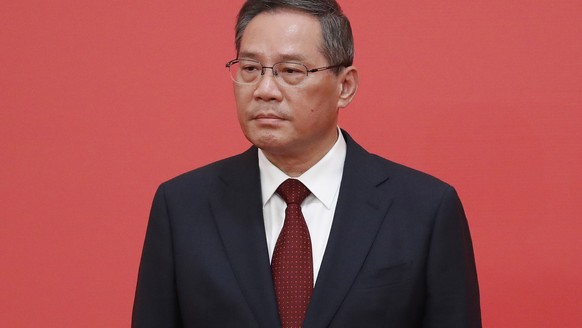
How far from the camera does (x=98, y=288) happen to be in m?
2.66

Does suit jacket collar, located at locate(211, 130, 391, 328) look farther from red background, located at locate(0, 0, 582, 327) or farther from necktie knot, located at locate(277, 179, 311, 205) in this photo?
red background, located at locate(0, 0, 582, 327)

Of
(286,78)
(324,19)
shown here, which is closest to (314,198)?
(286,78)

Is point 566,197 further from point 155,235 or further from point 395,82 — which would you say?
point 155,235

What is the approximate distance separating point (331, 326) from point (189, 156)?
3.06ft

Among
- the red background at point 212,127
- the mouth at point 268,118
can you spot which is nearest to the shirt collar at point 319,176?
the mouth at point 268,118

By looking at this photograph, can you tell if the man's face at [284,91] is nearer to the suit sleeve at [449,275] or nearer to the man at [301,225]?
the man at [301,225]

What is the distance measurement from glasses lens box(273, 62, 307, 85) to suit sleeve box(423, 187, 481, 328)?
367 millimetres

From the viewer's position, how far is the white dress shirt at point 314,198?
1914mm

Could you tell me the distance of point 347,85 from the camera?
2.00 metres

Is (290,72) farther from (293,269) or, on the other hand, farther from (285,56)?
(293,269)

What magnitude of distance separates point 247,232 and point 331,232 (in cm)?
16

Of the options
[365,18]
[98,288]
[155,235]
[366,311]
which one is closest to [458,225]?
[366,311]

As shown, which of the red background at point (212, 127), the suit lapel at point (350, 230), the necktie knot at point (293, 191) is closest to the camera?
the suit lapel at point (350, 230)

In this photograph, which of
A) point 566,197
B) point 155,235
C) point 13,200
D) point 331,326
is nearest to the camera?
point 331,326
